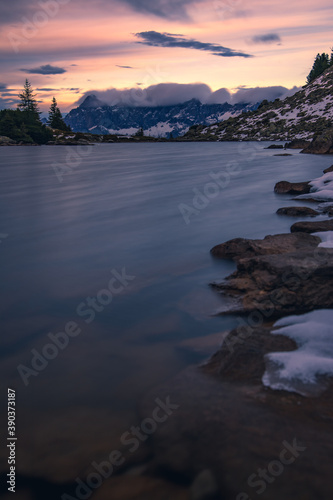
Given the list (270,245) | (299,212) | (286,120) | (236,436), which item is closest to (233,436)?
(236,436)

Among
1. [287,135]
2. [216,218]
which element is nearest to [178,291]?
[216,218]

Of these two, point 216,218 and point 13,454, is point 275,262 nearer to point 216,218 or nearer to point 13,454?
point 13,454

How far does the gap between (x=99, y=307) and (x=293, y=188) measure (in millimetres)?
16522

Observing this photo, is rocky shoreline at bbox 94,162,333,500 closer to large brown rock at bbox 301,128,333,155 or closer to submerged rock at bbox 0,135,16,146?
large brown rock at bbox 301,128,333,155

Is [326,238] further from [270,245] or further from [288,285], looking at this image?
[288,285]

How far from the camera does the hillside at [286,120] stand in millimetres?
104512

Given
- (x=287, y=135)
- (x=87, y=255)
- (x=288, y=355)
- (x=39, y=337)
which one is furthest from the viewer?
(x=287, y=135)

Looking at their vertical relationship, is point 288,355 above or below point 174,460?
above

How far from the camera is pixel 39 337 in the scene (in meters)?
6.17

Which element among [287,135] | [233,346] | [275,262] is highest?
[287,135]

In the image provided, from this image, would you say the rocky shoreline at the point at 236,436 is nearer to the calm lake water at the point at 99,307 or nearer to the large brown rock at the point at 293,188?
the calm lake water at the point at 99,307

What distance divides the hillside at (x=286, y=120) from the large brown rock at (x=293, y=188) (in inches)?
3103

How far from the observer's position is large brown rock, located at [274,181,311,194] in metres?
19.7

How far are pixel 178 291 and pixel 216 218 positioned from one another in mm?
8367
